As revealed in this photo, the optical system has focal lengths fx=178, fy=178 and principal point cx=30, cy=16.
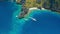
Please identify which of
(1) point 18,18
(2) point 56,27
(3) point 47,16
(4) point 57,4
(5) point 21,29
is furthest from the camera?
(4) point 57,4

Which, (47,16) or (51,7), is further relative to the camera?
(51,7)

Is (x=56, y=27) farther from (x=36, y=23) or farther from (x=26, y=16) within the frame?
(x=26, y=16)

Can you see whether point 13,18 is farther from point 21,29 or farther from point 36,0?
point 36,0

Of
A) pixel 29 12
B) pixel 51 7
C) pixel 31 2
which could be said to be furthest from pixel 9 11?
pixel 51 7

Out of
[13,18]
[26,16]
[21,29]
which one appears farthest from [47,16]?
[21,29]

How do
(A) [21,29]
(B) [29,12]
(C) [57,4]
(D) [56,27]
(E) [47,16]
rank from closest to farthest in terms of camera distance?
(A) [21,29] → (D) [56,27] → (E) [47,16] → (B) [29,12] → (C) [57,4]

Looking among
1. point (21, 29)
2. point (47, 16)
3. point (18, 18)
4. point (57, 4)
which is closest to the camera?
point (21, 29)

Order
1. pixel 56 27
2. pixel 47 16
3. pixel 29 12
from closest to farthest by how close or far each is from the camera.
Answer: pixel 56 27
pixel 47 16
pixel 29 12
